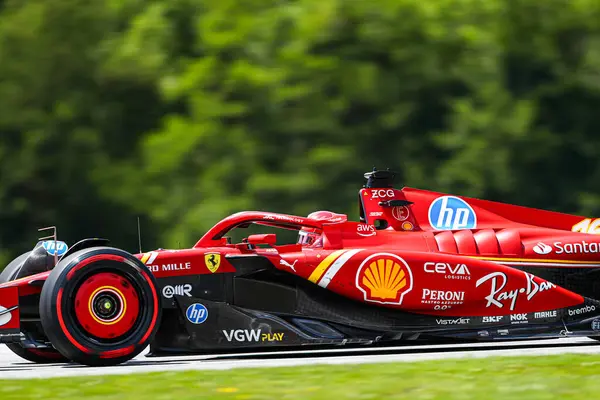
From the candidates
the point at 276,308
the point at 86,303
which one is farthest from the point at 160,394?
the point at 276,308

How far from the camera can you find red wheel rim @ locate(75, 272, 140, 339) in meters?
8.66

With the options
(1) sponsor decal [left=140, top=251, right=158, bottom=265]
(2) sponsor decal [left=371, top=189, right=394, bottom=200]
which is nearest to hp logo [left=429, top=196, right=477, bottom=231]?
(2) sponsor decal [left=371, top=189, right=394, bottom=200]

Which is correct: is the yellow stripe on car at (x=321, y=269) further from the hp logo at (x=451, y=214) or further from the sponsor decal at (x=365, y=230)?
the hp logo at (x=451, y=214)

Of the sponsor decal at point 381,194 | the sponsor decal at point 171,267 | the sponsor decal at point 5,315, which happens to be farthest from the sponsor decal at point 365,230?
the sponsor decal at point 5,315

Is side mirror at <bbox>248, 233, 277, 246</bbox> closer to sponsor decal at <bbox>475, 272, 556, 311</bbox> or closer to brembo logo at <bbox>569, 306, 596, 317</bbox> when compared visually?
sponsor decal at <bbox>475, 272, 556, 311</bbox>

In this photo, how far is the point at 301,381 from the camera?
282 inches

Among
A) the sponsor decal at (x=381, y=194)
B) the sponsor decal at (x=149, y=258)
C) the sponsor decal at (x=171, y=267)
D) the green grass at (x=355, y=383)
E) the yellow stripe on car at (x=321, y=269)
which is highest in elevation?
the sponsor decal at (x=381, y=194)

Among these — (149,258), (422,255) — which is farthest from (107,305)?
(422,255)

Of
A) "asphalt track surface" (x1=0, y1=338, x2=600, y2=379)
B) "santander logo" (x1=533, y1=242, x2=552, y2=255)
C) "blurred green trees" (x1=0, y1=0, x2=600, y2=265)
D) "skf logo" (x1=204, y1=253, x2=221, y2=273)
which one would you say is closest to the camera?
"asphalt track surface" (x1=0, y1=338, x2=600, y2=379)

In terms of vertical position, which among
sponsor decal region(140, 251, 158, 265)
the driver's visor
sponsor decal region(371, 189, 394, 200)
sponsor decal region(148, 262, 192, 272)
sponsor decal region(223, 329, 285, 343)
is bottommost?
sponsor decal region(223, 329, 285, 343)

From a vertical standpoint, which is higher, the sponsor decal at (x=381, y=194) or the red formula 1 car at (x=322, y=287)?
the sponsor decal at (x=381, y=194)

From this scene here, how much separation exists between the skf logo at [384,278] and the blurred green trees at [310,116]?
18618 mm

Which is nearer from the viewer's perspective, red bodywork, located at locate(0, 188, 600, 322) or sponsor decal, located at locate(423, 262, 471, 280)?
red bodywork, located at locate(0, 188, 600, 322)

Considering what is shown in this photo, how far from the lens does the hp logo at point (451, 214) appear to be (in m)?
10.7
